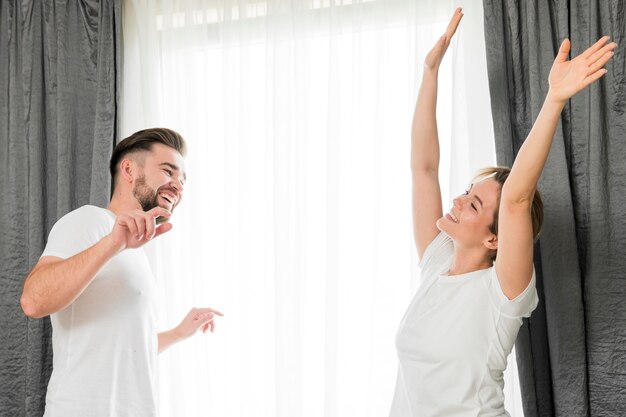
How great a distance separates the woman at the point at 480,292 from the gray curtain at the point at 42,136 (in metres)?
1.44

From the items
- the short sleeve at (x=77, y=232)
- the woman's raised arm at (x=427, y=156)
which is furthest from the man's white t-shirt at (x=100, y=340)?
the woman's raised arm at (x=427, y=156)

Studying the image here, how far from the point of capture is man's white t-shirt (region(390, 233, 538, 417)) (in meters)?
1.75

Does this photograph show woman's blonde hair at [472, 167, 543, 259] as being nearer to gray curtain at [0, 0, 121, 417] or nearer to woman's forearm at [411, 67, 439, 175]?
woman's forearm at [411, 67, 439, 175]

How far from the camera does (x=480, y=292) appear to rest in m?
1.78

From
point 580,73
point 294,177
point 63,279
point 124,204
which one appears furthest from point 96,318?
point 580,73

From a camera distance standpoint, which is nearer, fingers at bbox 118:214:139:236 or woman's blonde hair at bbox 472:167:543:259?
fingers at bbox 118:214:139:236

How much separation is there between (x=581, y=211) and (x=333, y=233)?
82cm

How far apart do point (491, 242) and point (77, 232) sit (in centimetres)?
115

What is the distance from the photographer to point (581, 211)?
6.98 ft

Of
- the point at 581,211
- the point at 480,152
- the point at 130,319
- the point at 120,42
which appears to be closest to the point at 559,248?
the point at 581,211

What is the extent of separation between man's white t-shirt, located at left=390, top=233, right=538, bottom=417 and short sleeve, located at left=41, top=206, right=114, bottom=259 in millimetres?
937

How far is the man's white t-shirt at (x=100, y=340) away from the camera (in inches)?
75.5

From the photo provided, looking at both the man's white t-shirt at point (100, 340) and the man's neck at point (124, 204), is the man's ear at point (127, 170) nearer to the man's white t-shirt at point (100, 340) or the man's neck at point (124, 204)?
the man's neck at point (124, 204)

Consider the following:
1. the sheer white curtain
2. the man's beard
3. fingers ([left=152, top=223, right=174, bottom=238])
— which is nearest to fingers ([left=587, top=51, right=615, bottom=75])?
the sheer white curtain
